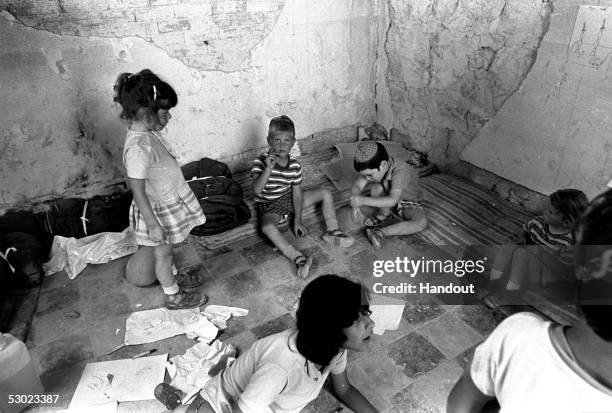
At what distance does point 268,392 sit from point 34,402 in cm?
154

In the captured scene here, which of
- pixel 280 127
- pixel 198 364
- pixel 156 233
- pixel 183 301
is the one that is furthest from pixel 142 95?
pixel 198 364

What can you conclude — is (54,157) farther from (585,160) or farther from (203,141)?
(585,160)

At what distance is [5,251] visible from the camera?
3074 millimetres

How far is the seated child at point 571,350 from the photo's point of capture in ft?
2.46

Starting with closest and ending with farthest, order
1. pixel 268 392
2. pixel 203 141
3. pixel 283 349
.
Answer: pixel 268 392, pixel 283 349, pixel 203 141

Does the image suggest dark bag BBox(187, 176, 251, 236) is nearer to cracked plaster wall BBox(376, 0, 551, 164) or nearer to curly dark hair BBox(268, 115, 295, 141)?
curly dark hair BBox(268, 115, 295, 141)

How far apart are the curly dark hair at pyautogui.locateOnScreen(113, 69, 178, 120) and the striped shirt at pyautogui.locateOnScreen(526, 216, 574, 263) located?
7.81 ft

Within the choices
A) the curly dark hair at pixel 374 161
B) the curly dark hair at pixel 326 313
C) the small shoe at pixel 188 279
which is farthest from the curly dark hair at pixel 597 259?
the small shoe at pixel 188 279

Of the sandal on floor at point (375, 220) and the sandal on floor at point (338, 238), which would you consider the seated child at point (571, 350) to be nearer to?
the sandal on floor at point (338, 238)

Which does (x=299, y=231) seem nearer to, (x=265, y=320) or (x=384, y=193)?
(x=384, y=193)

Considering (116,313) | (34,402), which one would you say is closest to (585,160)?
(116,313)

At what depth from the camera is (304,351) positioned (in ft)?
4.93

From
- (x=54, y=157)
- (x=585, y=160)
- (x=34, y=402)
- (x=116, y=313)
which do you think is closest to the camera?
(x=34, y=402)

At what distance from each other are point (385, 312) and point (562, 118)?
2.15m
